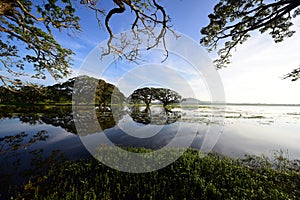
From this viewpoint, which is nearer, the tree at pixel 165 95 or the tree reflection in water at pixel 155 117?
the tree reflection in water at pixel 155 117

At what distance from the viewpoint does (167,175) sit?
479 cm

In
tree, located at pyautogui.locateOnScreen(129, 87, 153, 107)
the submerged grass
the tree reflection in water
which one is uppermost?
tree, located at pyautogui.locateOnScreen(129, 87, 153, 107)

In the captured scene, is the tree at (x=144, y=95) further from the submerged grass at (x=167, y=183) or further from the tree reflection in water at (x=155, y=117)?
the submerged grass at (x=167, y=183)

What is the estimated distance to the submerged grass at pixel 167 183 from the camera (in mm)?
3715

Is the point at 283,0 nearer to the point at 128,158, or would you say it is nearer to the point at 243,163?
the point at 243,163

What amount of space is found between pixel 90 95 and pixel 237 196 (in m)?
46.2

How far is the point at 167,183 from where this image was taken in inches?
169

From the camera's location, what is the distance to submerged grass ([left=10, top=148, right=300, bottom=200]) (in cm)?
371

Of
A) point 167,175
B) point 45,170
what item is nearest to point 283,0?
point 167,175

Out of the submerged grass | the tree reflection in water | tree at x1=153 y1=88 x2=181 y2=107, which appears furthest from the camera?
tree at x1=153 y1=88 x2=181 y2=107

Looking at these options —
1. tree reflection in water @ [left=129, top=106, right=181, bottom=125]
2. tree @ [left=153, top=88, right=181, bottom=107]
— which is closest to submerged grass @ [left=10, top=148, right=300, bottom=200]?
tree reflection in water @ [left=129, top=106, right=181, bottom=125]

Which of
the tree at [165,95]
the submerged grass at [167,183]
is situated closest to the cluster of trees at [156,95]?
the tree at [165,95]

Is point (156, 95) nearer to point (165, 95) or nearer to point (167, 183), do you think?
point (165, 95)

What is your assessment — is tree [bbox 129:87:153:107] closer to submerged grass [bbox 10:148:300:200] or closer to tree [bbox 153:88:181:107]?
tree [bbox 153:88:181:107]
